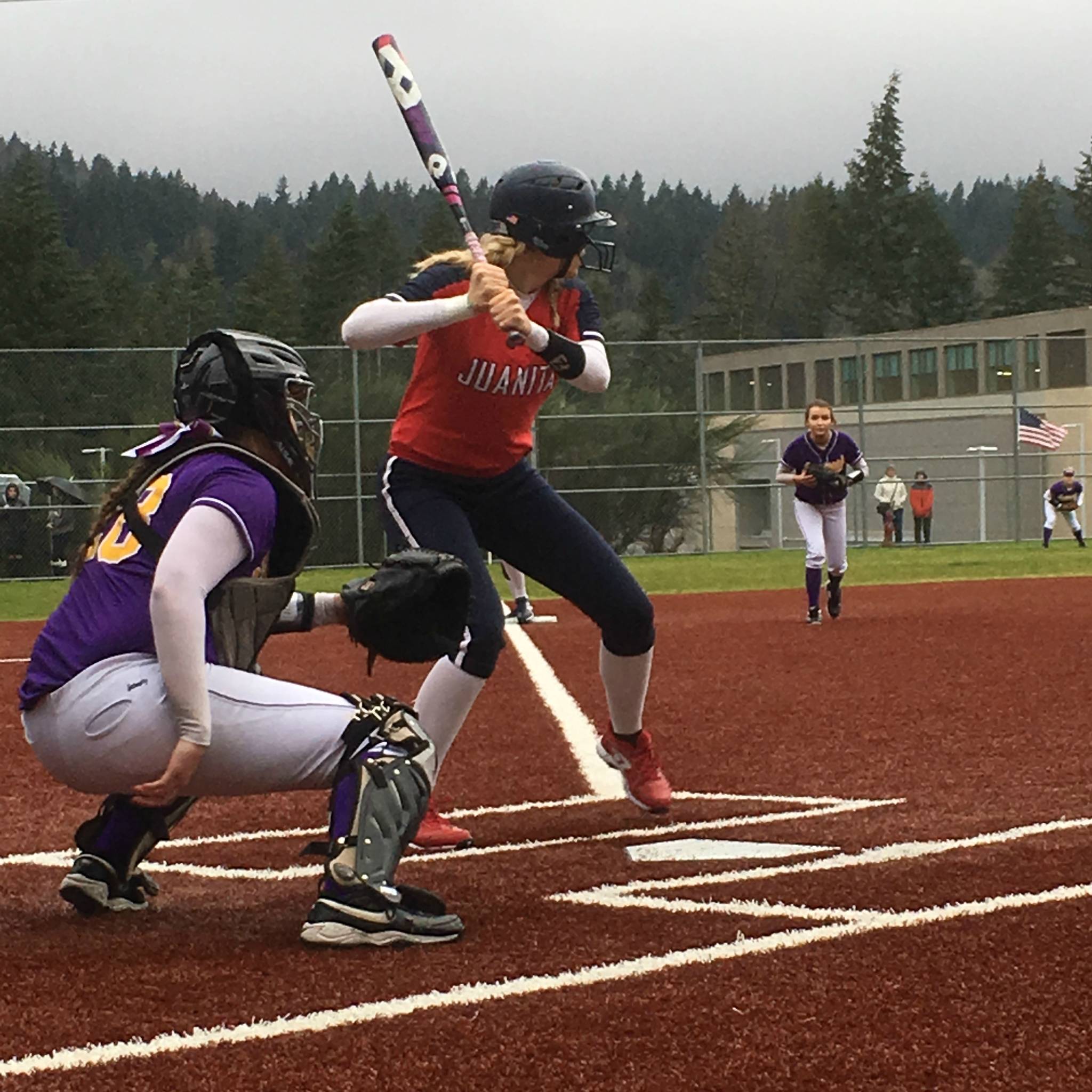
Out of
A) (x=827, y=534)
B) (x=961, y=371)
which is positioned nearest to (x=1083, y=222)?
(x=961, y=371)

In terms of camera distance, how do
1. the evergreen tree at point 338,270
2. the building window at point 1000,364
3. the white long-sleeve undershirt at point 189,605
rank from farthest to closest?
the evergreen tree at point 338,270
the building window at point 1000,364
the white long-sleeve undershirt at point 189,605

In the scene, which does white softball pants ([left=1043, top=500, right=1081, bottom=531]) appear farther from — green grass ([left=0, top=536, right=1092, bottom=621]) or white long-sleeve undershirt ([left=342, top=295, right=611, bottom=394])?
white long-sleeve undershirt ([left=342, top=295, right=611, bottom=394])

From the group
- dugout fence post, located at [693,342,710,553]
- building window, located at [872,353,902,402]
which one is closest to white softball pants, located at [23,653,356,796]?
dugout fence post, located at [693,342,710,553]

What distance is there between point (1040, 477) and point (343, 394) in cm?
1537

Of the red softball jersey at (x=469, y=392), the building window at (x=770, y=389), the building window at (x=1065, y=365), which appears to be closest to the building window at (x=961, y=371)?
the building window at (x=1065, y=365)

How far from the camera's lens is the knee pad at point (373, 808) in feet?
14.3

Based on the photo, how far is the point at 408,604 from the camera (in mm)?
4641

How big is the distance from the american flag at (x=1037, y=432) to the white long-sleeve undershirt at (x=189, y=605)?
3564 centimetres

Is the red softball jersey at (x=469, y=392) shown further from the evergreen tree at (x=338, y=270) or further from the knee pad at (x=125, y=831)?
the evergreen tree at (x=338, y=270)

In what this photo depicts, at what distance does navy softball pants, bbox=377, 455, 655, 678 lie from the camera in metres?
6.27

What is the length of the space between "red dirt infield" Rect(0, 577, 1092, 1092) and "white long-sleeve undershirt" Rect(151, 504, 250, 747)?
549 millimetres

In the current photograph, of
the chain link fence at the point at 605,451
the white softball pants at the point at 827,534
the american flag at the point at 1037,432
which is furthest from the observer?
the american flag at the point at 1037,432

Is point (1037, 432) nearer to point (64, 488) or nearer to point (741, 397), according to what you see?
point (741, 397)

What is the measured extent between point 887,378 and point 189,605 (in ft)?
188
